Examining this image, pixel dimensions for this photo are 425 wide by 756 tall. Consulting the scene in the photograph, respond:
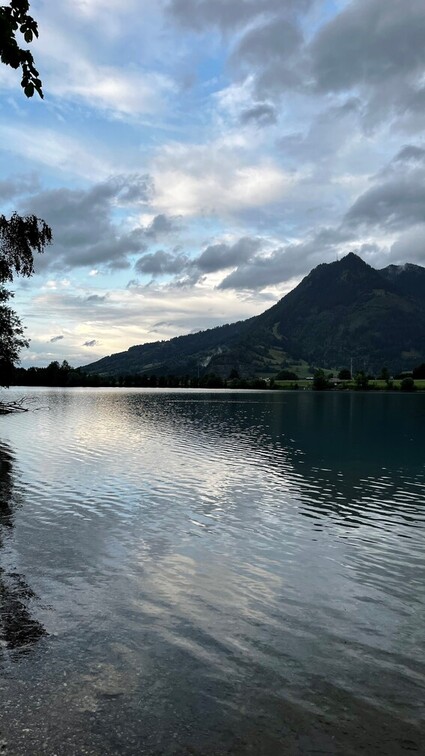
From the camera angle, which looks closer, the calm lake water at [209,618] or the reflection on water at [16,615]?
the calm lake water at [209,618]

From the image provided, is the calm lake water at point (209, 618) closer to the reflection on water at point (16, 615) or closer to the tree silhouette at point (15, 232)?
the reflection on water at point (16, 615)

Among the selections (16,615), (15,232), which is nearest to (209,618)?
(16,615)

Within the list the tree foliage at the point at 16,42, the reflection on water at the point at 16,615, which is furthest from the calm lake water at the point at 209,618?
the tree foliage at the point at 16,42

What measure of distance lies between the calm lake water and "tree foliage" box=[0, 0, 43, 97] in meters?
13.9

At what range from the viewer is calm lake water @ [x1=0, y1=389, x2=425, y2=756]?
37.3 ft

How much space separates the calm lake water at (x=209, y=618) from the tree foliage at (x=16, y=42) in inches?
549

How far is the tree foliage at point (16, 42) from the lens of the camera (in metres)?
9.98

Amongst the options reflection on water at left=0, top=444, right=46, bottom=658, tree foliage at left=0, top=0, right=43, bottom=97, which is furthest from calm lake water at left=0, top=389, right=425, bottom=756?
tree foliage at left=0, top=0, right=43, bottom=97

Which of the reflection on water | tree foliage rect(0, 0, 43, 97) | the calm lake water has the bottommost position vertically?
the calm lake water

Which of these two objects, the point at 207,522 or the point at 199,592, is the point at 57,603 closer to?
the point at 199,592

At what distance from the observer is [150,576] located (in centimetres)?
2112

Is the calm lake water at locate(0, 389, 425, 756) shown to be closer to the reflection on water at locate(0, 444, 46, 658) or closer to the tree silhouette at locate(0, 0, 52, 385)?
the reflection on water at locate(0, 444, 46, 658)

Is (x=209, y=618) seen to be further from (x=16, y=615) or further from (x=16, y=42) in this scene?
(x=16, y=42)

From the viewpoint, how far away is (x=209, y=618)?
17188 millimetres
